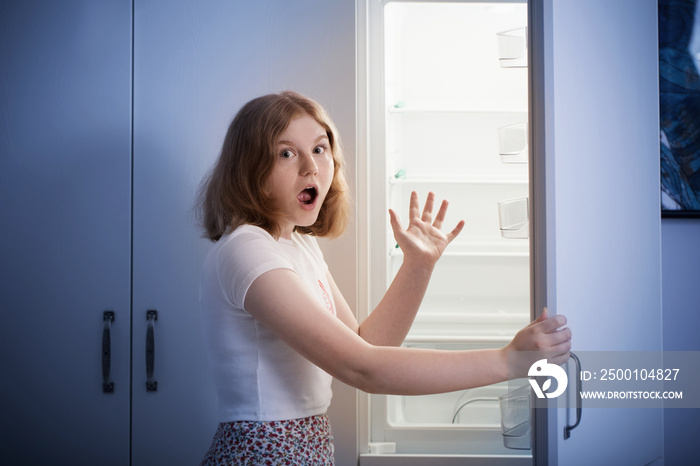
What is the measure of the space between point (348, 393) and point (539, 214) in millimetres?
830

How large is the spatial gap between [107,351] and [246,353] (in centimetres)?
69

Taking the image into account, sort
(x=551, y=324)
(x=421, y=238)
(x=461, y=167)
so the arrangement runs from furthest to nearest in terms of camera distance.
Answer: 1. (x=461, y=167)
2. (x=421, y=238)
3. (x=551, y=324)

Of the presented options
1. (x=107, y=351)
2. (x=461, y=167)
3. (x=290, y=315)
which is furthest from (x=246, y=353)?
(x=461, y=167)

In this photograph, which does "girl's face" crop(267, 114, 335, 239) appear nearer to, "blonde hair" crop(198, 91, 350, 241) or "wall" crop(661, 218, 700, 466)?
"blonde hair" crop(198, 91, 350, 241)

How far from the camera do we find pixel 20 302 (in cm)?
156

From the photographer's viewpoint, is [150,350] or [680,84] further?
[680,84]

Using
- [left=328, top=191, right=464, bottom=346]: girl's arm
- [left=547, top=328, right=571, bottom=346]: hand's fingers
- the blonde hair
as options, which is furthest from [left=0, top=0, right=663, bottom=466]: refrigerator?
[left=547, top=328, right=571, bottom=346]: hand's fingers

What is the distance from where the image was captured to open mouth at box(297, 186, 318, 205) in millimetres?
1179

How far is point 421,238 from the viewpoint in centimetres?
125

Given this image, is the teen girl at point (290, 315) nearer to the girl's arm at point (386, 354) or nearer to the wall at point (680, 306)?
the girl's arm at point (386, 354)

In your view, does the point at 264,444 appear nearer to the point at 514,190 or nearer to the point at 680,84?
the point at 514,190

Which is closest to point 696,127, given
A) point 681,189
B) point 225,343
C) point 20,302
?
point 681,189

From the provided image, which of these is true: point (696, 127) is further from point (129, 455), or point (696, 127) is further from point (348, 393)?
point (129, 455)

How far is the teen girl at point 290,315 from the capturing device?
36.5 inches
